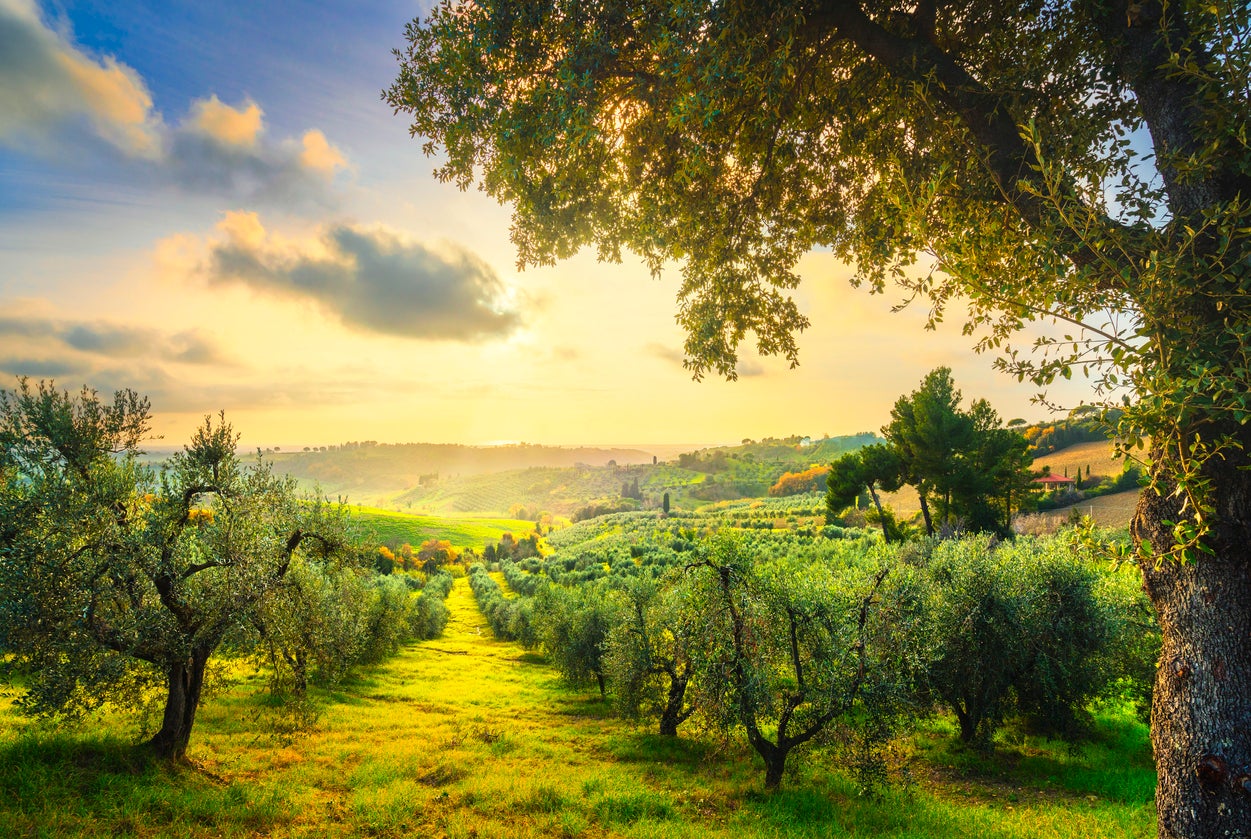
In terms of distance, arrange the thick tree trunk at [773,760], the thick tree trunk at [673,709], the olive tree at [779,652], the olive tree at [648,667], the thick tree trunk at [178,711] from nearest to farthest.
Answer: the thick tree trunk at [178,711] → the olive tree at [779,652] → the thick tree trunk at [773,760] → the thick tree trunk at [673,709] → the olive tree at [648,667]

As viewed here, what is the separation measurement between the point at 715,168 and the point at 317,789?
18.4 meters

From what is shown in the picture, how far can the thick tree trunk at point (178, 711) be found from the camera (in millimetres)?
13398

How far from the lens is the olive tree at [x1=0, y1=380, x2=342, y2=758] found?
37.9 ft

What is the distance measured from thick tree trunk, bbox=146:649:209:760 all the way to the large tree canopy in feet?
48.4

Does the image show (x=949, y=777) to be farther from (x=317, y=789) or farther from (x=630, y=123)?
(x=630, y=123)

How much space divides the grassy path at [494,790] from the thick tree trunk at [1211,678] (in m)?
8.75

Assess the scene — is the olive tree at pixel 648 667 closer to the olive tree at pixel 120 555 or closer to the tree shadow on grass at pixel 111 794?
the tree shadow on grass at pixel 111 794

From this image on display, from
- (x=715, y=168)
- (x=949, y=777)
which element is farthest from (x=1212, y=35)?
(x=949, y=777)

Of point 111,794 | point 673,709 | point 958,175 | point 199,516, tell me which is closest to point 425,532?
point 673,709

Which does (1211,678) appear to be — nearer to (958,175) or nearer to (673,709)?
(958,175)

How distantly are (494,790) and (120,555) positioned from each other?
37.1ft

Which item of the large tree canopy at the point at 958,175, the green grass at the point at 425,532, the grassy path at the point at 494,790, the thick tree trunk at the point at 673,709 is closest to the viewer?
the large tree canopy at the point at 958,175

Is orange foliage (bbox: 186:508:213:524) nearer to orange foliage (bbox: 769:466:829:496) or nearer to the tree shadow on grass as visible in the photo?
the tree shadow on grass

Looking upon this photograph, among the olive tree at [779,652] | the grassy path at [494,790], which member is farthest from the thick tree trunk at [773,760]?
the grassy path at [494,790]
